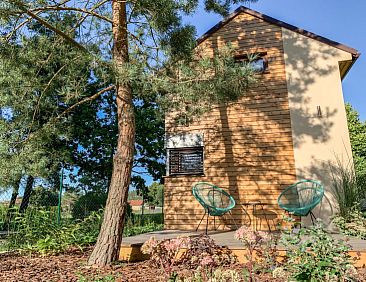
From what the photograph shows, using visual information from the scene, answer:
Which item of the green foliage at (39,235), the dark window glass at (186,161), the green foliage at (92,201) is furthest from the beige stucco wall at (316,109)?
the green foliage at (92,201)

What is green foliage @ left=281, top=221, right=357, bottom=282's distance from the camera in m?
2.31

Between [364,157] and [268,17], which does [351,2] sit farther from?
[364,157]

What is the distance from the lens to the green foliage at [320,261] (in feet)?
7.58

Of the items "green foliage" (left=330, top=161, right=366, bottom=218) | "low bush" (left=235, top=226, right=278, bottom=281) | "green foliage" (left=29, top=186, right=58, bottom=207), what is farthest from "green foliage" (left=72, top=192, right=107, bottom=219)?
"low bush" (left=235, top=226, right=278, bottom=281)

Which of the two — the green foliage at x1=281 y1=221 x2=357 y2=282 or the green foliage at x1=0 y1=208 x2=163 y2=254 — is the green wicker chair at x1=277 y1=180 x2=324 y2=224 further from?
the green foliage at x1=0 y1=208 x2=163 y2=254

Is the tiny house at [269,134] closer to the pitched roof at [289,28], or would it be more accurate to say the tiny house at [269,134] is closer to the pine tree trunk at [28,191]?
the pitched roof at [289,28]

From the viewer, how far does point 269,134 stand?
6402mm

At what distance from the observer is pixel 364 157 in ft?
52.3

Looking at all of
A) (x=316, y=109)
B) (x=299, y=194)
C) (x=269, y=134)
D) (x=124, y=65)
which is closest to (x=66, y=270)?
(x=124, y=65)

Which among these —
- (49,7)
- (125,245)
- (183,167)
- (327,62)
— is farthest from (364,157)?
(49,7)

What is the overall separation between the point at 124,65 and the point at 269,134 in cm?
384

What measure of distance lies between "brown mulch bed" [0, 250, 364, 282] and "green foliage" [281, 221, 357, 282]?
501 mm

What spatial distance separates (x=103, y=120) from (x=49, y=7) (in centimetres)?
686

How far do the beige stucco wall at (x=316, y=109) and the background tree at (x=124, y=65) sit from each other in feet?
8.67
